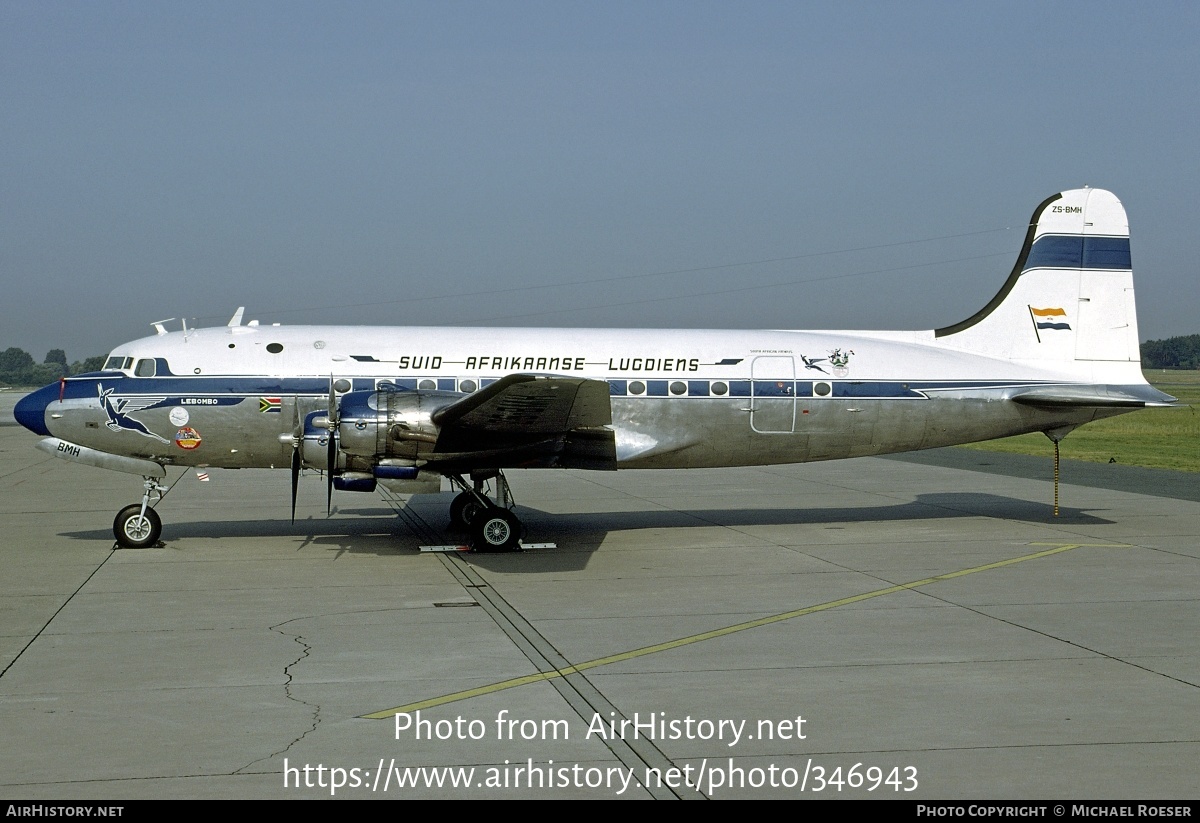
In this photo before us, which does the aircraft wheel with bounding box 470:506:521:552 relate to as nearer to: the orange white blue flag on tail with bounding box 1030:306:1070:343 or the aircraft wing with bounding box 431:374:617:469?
the aircraft wing with bounding box 431:374:617:469

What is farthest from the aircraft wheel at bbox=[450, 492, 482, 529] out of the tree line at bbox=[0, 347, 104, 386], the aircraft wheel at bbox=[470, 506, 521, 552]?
the tree line at bbox=[0, 347, 104, 386]

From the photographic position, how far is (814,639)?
1030cm

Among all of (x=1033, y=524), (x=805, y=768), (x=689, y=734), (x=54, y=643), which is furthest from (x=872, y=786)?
(x=1033, y=524)

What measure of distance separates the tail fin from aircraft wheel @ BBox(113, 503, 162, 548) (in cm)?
1313

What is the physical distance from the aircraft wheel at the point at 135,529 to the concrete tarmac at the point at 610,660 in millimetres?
389

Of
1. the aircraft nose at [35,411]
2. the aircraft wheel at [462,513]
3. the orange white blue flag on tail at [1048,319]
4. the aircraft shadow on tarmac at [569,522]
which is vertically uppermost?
the orange white blue flag on tail at [1048,319]

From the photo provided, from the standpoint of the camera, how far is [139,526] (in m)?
15.8

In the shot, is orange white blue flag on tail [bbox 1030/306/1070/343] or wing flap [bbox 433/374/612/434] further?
orange white blue flag on tail [bbox 1030/306/1070/343]

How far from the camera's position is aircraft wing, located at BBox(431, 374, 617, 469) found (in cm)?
1380

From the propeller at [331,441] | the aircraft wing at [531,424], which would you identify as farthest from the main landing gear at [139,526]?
the aircraft wing at [531,424]

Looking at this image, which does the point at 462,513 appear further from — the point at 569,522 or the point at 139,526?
the point at 139,526

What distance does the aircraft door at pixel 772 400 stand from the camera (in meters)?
17.3

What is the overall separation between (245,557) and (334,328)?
397cm

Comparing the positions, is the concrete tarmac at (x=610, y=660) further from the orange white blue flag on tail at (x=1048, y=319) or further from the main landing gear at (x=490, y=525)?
the orange white blue flag on tail at (x=1048, y=319)
